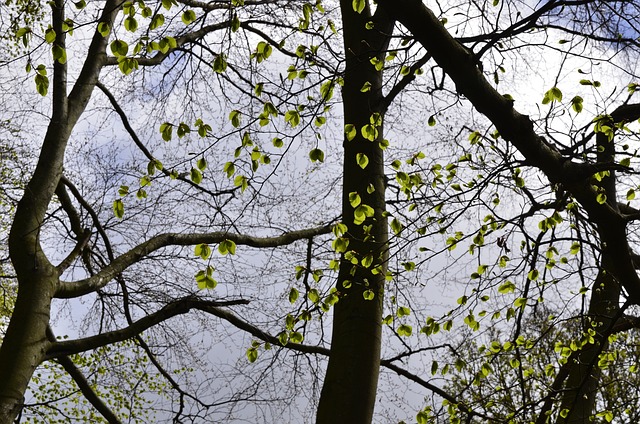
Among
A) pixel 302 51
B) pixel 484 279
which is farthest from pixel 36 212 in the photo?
pixel 484 279

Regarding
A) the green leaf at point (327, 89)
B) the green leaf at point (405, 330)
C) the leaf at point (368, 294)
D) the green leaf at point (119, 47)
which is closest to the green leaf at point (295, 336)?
the leaf at point (368, 294)

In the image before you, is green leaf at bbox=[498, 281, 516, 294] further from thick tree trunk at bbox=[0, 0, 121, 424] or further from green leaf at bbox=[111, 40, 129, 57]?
thick tree trunk at bbox=[0, 0, 121, 424]

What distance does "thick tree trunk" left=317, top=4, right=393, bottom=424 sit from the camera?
3537 millimetres

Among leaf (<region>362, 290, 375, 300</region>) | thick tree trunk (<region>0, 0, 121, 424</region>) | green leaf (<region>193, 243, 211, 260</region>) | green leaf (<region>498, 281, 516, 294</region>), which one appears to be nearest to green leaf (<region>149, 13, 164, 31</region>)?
green leaf (<region>193, 243, 211, 260</region>)

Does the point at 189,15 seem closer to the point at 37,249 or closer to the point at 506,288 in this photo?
the point at 506,288

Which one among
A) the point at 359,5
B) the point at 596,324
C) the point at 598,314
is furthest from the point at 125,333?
the point at 596,324

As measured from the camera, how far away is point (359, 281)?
3961 mm

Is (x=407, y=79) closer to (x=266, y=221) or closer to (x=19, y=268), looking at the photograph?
(x=266, y=221)

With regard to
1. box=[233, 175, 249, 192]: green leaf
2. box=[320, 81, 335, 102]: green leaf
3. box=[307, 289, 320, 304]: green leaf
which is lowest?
box=[307, 289, 320, 304]: green leaf

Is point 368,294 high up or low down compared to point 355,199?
down

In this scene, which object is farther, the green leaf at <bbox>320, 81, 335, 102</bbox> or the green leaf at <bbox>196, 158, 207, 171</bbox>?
the green leaf at <bbox>320, 81, 335, 102</bbox>

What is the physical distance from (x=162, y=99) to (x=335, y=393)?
179 inches

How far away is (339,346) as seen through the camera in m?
3.76

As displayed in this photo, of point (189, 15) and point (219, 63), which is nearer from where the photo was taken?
point (189, 15)
